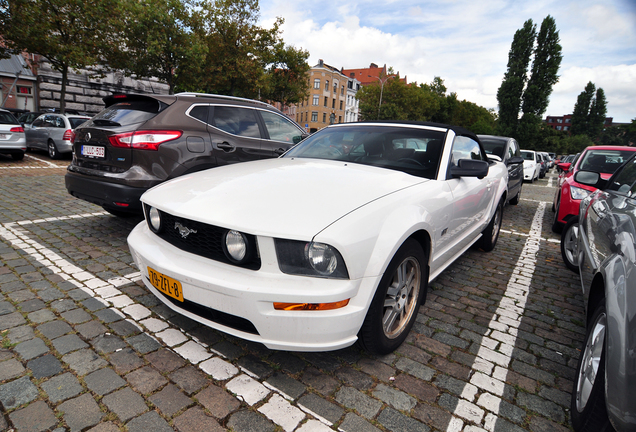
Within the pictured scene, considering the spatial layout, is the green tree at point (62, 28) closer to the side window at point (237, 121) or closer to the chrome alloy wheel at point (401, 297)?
the side window at point (237, 121)

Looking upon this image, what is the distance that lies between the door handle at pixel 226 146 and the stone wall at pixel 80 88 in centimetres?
2041

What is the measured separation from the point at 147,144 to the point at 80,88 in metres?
23.6

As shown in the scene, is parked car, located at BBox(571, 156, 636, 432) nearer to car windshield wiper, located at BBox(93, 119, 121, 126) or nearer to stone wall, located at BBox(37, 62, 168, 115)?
car windshield wiper, located at BBox(93, 119, 121, 126)

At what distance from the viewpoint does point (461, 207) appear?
3373 mm

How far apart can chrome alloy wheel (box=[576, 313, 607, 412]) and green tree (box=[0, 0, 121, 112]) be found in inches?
788

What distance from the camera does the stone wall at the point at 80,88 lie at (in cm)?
2162

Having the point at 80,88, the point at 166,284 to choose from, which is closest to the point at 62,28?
the point at 80,88

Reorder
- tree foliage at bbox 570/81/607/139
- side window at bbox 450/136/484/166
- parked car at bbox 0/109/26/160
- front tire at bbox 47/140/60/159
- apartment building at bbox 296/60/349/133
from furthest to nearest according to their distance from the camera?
tree foliage at bbox 570/81/607/139 < apartment building at bbox 296/60/349/133 < front tire at bbox 47/140/60/159 < parked car at bbox 0/109/26/160 < side window at bbox 450/136/484/166

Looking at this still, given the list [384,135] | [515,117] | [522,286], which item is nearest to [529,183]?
[522,286]

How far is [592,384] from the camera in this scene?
1.77 metres

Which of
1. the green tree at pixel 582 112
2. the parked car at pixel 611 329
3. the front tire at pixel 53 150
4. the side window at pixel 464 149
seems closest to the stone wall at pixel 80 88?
the front tire at pixel 53 150

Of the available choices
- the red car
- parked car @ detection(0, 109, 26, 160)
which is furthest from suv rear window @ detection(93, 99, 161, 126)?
parked car @ detection(0, 109, 26, 160)

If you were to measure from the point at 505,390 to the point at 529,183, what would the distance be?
1916 cm

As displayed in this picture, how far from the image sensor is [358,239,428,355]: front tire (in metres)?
2.21
